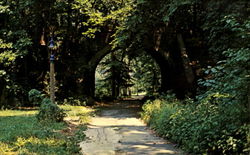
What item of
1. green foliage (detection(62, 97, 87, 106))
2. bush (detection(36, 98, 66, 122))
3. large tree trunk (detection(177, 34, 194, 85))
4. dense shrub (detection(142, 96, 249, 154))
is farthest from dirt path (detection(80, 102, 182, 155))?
green foliage (detection(62, 97, 87, 106))

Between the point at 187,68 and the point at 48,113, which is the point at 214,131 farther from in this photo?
the point at 187,68

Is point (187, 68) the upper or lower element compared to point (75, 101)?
upper

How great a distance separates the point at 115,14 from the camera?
45.6 ft

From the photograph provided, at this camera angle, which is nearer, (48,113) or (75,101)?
(48,113)

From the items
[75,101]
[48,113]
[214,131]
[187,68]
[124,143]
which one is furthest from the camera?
[75,101]

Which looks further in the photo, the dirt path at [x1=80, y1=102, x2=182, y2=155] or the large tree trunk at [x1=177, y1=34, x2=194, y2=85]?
the large tree trunk at [x1=177, y1=34, x2=194, y2=85]

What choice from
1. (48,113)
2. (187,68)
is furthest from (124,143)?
(187,68)

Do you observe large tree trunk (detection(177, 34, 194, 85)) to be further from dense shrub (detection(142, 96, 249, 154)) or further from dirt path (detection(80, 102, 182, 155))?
dense shrub (detection(142, 96, 249, 154))

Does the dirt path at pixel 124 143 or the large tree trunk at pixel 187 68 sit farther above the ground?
the large tree trunk at pixel 187 68

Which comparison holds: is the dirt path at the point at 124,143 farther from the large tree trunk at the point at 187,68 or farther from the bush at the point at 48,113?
the large tree trunk at the point at 187,68

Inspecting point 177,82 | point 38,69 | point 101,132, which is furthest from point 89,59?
point 101,132

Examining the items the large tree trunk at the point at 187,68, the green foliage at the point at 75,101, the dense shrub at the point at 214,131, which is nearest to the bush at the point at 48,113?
the dense shrub at the point at 214,131

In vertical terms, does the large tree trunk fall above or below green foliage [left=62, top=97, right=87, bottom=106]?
above

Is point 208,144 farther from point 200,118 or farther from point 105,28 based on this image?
point 105,28
